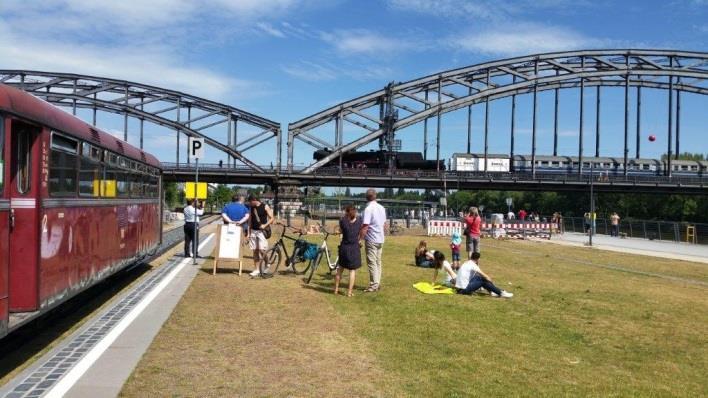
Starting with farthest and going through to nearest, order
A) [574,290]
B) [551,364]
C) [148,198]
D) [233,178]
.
Answer: [233,178] < [148,198] < [574,290] < [551,364]

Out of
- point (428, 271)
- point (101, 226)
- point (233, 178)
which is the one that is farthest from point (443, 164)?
point (101, 226)

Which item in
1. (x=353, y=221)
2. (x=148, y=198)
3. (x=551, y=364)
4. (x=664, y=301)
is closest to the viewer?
(x=551, y=364)

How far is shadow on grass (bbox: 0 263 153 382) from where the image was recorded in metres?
7.21

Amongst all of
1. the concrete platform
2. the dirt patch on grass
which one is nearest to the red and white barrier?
the dirt patch on grass

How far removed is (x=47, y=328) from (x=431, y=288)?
7.18m

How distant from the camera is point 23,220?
6.83m

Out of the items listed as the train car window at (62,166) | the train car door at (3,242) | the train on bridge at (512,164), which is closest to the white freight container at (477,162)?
the train on bridge at (512,164)

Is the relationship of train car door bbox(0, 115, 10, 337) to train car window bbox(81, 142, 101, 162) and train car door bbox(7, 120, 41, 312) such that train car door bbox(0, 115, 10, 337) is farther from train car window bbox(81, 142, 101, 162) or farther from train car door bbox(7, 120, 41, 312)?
train car window bbox(81, 142, 101, 162)

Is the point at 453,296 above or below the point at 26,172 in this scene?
below

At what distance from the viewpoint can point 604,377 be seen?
6777 millimetres

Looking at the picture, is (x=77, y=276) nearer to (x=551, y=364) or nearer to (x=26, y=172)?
(x=26, y=172)

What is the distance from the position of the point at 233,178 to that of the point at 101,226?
83.0 m

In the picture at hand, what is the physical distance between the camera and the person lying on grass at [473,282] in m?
12.6

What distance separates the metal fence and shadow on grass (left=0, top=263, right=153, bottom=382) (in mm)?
35338
